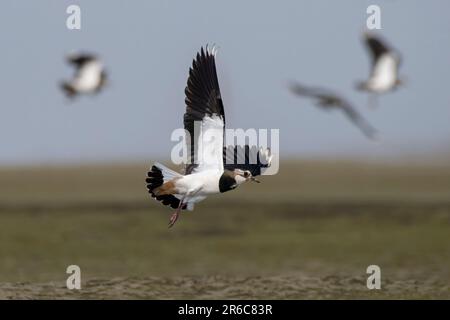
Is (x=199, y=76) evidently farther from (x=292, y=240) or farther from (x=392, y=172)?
(x=392, y=172)

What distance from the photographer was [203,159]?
11.6 meters

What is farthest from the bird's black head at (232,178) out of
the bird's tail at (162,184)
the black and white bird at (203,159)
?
the bird's tail at (162,184)

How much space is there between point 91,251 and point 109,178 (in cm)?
3208

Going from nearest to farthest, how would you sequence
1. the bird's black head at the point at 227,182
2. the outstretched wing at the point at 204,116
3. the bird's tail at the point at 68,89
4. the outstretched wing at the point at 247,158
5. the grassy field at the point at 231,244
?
the bird's black head at the point at 227,182, the outstretched wing at the point at 204,116, the outstretched wing at the point at 247,158, the grassy field at the point at 231,244, the bird's tail at the point at 68,89

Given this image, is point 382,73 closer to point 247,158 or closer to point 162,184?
point 247,158

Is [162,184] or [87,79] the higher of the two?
[87,79]

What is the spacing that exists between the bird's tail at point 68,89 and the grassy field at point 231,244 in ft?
Result: 9.47

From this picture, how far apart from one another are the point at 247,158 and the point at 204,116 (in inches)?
25.1

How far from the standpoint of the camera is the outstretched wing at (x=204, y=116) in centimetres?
1161

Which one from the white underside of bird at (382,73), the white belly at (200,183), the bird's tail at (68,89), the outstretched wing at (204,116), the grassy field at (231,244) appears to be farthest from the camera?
the white underside of bird at (382,73)

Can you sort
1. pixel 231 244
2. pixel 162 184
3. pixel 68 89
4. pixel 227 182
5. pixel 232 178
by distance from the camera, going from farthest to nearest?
1. pixel 231 244
2. pixel 68 89
3. pixel 162 184
4. pixel 232 178
5. pixel 227 182

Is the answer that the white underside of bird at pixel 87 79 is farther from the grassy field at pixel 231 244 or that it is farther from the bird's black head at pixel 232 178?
the bird's black head at pixel 232 178

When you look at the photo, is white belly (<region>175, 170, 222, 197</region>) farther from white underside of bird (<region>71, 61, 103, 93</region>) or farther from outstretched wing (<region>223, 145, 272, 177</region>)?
white underside of bird (<region>71, 61, 103, 93</region>)

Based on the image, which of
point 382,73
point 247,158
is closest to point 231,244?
point 382,73
